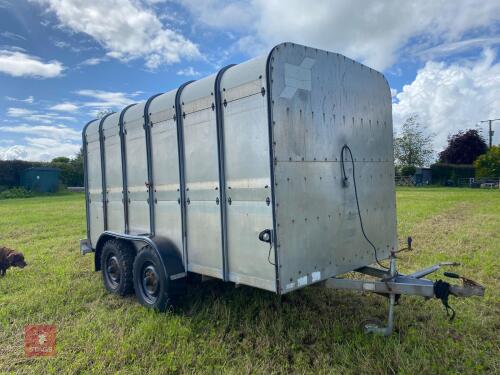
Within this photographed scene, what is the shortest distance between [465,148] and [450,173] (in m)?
8.22

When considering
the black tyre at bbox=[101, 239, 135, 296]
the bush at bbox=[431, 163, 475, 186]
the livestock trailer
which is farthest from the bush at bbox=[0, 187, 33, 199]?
the bush at bbox=[431, 163, 475, 186]

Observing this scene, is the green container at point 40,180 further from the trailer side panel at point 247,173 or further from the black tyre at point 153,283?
the trailer side panel at point 247,173

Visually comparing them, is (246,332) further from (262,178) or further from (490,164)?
(490,164)

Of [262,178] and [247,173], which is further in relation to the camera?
[247,173]

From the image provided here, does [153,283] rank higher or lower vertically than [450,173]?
lower

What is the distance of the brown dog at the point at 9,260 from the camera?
20.7ft

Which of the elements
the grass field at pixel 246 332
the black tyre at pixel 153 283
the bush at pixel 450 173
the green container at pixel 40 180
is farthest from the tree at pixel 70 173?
the bush at pixel 450 173

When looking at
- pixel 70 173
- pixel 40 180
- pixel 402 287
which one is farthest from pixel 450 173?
pixel 402 287

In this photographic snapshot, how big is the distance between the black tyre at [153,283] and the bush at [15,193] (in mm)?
31155

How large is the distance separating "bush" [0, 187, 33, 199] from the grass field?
28868 mm

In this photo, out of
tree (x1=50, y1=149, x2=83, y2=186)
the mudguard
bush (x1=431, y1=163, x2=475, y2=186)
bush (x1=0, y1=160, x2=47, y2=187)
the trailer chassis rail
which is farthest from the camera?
bush (x1=431, y1=163, x2=475, y2=186)

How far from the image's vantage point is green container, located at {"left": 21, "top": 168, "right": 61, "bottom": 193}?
109 feet

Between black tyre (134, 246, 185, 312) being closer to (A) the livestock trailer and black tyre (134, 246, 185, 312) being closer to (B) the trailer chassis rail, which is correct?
(A) the livestock trailer

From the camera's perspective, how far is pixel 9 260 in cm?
637
